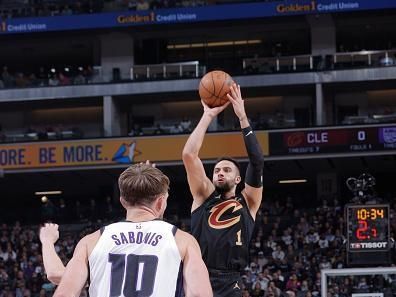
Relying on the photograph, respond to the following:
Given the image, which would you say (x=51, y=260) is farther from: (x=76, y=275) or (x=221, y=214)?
(x=221, y=214)

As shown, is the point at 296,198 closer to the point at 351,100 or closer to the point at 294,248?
the point at 351,100

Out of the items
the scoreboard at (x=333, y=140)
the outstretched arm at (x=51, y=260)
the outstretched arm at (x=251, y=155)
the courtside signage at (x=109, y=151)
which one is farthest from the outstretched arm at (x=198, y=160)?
the courtside signage at (x=109, y=151)

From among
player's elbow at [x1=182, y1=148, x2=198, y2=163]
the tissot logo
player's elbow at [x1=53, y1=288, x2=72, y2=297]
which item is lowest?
player's elbow at [x1=53, y1=288, x2=72, y2=297]

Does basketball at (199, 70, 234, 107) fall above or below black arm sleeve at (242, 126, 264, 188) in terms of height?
above

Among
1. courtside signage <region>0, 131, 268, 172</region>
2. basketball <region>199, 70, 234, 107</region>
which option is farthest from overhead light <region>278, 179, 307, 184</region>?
basketball <region>199, 70, 234, 107</region>

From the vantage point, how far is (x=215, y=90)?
8.52 metres

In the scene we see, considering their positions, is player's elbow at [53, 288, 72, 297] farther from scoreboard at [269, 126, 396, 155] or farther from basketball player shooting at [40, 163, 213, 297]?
scoreboard at [269, 126, 396, 155]

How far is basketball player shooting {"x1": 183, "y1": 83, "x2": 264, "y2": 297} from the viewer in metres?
8.30

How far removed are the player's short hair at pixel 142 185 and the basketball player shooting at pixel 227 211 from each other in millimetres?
2884

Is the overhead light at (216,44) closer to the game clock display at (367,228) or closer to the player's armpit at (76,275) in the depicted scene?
the game clock display at (367,228)

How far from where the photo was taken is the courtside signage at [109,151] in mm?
40250

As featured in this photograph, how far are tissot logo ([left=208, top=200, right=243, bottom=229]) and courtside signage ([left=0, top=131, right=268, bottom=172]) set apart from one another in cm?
3129

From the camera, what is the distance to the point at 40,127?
47344 mm

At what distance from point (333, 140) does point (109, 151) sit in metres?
9.37
